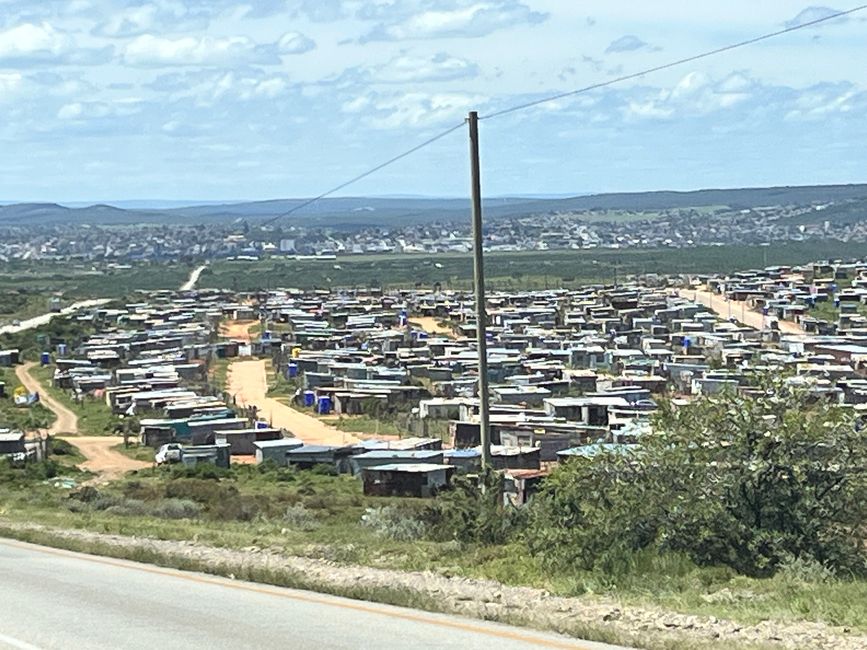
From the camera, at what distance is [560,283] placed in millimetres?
165125

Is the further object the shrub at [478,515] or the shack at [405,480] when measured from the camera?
the shack at [405,480]

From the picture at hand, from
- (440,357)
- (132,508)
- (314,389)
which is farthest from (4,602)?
(440,357)

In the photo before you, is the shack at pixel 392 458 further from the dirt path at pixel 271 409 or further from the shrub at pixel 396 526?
the shrub at pixel 396 526

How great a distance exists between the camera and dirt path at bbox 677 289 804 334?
9781cm

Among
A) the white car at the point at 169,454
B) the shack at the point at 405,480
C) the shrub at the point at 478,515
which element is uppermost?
the shrub at the point at 478,515

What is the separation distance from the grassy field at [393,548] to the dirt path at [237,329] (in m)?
71.2

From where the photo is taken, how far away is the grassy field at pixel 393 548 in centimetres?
1076

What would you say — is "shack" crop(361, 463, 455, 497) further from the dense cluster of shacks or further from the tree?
the tree

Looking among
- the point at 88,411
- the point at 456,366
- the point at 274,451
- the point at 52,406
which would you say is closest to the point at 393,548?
the point at 274,451

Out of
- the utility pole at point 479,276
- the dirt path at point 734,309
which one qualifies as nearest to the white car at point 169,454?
the utility pole at point 479,276

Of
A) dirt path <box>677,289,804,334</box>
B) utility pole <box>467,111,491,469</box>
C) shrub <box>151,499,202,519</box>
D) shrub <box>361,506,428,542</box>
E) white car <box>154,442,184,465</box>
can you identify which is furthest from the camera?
dirt path <box>677,289,804,334</box>

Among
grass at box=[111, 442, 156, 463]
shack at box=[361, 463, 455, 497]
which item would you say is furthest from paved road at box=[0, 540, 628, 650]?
grass at box=[111, 442, 156, 463]

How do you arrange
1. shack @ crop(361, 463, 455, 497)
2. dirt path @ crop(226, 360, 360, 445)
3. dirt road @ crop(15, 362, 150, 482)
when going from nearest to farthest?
shack @ crop(361, 463, 455, 497)
dirt road @ crop(15, 362, 150, 482)
dirt path @ crop(226, 360, 360, 445)

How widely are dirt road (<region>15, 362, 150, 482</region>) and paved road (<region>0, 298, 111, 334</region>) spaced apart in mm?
42476
